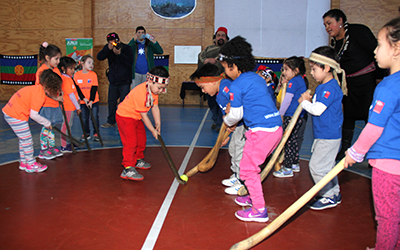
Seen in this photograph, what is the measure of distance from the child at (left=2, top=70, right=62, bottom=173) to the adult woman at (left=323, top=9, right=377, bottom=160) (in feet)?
12.2

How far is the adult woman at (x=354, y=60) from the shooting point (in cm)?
374

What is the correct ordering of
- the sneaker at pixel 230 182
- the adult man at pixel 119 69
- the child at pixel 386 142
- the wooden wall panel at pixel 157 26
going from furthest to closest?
the wooden wall panel at pixel 157 26
the adult man at pixel 119 69
the sneaker at pixel 230 182
the child at pixel 386 142

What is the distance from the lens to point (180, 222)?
8.38 ft

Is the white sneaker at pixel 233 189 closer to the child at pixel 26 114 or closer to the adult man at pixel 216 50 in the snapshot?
the child at pixel 26 114

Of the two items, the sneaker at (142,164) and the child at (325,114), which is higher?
the child at (325,114)

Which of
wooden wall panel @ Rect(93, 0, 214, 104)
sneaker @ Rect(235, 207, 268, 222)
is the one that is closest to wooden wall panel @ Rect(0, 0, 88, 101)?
wooden wall panel @ Rect(93, 0, 214, 104)

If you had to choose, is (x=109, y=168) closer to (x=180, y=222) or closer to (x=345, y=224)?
(x=180, y=222)

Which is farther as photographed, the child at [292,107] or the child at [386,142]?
the child at [292,107]

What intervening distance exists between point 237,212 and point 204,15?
10.0 metres

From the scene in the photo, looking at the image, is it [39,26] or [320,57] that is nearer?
[320,57]

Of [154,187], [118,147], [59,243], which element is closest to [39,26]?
[118,147]

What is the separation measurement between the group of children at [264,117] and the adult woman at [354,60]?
0.64 metres

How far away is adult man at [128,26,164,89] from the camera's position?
6.55m

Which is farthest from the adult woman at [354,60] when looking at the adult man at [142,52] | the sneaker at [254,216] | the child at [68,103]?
the child at [68,103]
